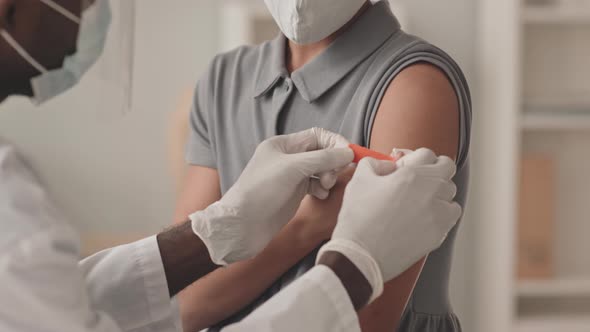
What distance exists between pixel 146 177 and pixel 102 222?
0.27m

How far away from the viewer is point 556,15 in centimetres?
317

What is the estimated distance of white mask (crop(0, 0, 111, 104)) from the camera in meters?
1.10

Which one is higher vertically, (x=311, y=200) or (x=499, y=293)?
(x=311, y=200)

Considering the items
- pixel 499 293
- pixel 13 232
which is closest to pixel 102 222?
pixel 499 293

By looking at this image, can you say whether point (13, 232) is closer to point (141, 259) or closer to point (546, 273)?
point (141, 259)

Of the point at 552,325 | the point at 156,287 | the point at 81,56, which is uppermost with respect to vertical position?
the point at 81,56

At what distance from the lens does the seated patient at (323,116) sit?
114 cm

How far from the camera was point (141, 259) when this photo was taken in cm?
121

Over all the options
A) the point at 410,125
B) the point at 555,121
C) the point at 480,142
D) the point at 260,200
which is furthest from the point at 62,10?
the point at 480,142

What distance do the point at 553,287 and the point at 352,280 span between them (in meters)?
2.54

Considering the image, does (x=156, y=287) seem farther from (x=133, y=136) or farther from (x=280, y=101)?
(x=133, y=136)

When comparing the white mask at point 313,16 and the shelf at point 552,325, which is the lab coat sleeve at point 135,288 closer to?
the white mask at point 313,16

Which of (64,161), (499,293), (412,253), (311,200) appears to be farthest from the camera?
(64,161)

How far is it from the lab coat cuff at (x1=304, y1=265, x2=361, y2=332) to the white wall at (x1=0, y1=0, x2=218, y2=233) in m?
2.69
